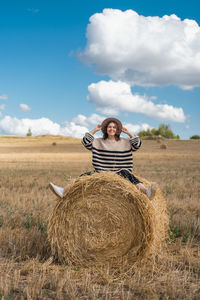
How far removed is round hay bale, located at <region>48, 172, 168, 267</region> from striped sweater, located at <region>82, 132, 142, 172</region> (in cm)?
84

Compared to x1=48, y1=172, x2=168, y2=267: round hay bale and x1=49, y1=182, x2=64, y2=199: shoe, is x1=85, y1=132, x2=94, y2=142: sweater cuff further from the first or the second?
x1=49, y1=182, x2=64, y2=199: shoe

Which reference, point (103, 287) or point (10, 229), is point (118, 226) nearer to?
point (103, 287)

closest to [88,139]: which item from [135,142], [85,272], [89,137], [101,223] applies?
[89,137]

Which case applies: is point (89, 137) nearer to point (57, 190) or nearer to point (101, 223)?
point (57, 190)

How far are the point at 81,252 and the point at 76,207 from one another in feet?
2.15

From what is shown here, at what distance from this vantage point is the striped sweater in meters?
5.50

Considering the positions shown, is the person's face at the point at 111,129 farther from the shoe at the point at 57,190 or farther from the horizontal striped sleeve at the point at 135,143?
the shoe at the point at 57,190

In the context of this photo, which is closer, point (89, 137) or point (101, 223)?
point (101, 223)

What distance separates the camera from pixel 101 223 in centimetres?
468

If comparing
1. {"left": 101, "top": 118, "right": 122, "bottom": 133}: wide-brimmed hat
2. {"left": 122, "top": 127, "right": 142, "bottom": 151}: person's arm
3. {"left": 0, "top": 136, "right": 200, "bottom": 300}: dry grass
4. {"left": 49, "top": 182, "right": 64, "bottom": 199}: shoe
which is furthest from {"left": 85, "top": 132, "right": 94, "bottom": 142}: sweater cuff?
{"left": 0, "top": 136, "right": 200, "bottom": 300}: dry grass

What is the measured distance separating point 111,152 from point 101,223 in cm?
134

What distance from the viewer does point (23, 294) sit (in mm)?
3467

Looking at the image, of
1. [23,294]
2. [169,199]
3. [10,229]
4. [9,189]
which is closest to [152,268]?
[23,294]

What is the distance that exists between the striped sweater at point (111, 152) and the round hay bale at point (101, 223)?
837mm
